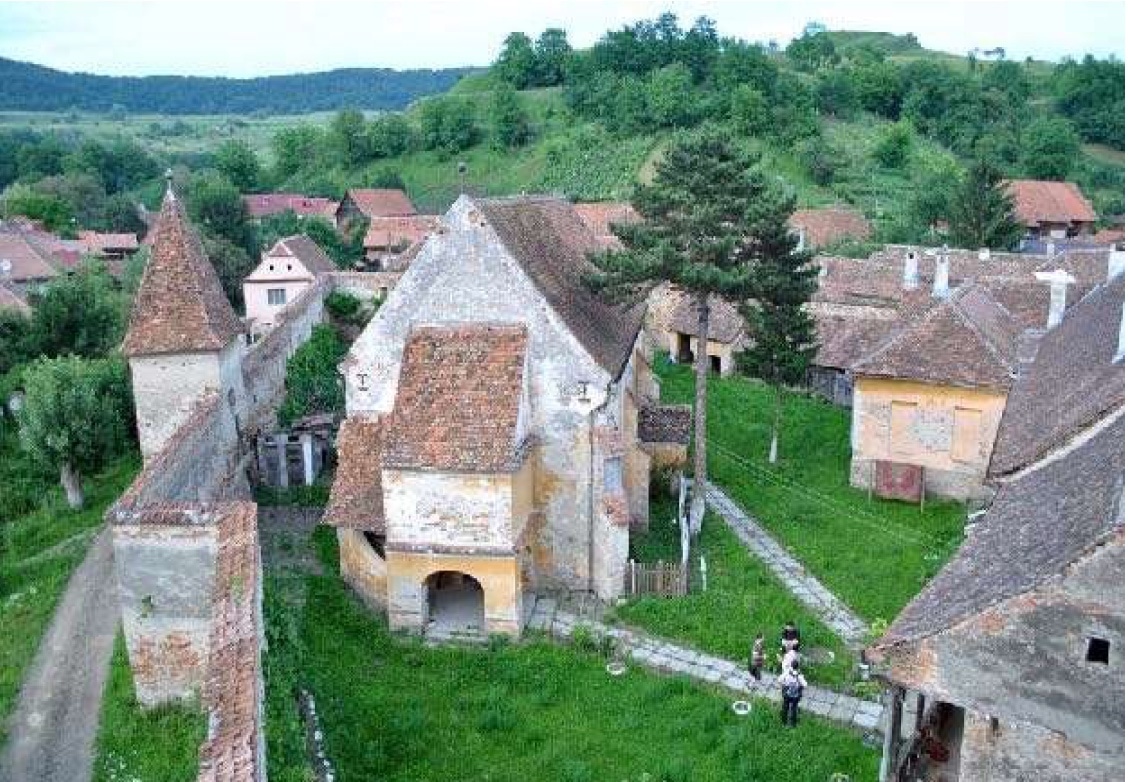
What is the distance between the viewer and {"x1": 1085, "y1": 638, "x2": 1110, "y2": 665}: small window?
38.8 feet

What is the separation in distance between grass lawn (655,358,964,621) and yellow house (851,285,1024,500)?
32.1 inches

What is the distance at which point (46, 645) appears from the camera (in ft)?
75.7

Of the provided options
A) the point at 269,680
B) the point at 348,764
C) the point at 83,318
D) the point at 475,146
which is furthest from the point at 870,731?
the point at 475,146

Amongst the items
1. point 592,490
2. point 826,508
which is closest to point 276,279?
point 826,508

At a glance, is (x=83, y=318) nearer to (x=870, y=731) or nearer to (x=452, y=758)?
(x=452, y=758)

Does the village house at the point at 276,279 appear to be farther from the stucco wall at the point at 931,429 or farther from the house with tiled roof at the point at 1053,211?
the house with tiled roof at the point at 1053,211

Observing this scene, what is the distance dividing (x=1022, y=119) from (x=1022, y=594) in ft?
357

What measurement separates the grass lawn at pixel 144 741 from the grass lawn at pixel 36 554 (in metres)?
2.27

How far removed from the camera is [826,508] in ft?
98.1

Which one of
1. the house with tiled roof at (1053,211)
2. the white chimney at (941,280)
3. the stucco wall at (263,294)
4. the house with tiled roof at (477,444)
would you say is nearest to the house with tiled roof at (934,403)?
the white chimney at (941,280)

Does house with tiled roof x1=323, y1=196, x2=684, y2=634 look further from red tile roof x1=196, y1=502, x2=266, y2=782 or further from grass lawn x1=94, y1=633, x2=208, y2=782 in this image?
grass lawn x1=94, y1=633, x2=208, y2=782

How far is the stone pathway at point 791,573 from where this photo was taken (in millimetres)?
22500

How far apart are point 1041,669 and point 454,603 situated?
14.8 metres

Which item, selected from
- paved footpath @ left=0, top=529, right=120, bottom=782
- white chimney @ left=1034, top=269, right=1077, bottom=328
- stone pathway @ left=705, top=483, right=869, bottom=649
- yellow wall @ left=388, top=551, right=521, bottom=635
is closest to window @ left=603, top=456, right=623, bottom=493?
yellow wall @ left=388, top=551, right=521, bottom=635
